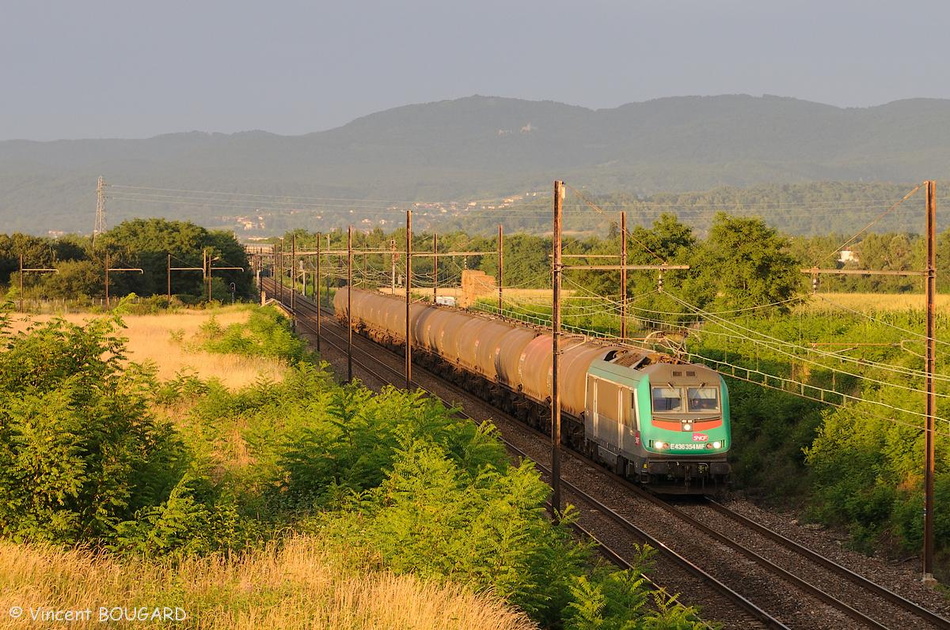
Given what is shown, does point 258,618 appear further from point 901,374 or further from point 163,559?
point 901,374

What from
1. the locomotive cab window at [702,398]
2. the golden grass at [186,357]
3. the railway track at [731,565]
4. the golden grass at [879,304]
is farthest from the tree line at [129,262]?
the locomotive cab window at [702,398]

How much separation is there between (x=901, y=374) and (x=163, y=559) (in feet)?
85.8

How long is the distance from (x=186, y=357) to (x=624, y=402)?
28.6m

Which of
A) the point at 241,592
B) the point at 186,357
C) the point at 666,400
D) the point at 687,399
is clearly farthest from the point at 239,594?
the point at 186,357

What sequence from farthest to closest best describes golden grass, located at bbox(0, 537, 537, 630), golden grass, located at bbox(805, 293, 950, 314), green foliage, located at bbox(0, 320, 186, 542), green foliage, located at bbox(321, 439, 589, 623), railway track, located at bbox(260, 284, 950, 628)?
golden grass, located at bbox(805, 293, 950, 314)
railway track, located at bbox(260, 284, 950, 628)
green foliage, located at bbox(321, 439, 589, 623)
green foliage, located at bbox(0, 320, 186, 542)
golden grass, located at bbox(0, 537, 537, 630)

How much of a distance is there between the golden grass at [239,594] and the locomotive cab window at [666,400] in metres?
13.8

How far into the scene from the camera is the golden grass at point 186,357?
42134 mm

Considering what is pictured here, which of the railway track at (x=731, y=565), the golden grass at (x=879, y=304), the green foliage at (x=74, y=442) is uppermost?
the green foliage at (x=74, y=442)

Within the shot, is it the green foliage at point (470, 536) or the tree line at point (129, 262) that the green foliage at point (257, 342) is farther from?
the green foliage at point (470, 536)

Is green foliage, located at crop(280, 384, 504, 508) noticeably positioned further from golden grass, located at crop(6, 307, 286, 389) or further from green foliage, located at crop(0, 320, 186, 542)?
golden grass, located at crop(6, 307, 286, 389)

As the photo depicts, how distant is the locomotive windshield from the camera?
2767 cm

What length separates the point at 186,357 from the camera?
169ft

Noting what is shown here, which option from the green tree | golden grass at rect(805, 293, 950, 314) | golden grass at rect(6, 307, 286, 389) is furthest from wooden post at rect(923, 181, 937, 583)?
golden grass at rect(805, 293, 950, 314)

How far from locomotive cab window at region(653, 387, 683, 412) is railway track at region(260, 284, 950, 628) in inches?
101
